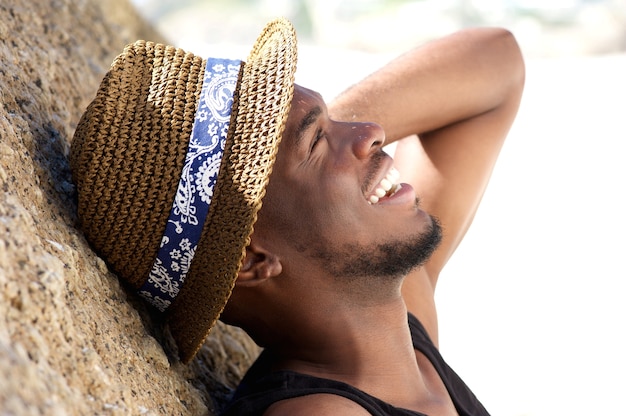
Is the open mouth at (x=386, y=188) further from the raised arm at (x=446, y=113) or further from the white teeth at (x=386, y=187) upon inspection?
the raised arm at (x=446, y=113)

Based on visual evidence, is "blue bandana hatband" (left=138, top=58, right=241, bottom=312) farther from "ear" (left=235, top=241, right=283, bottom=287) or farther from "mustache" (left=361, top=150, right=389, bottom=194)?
"mustache" (left=361, top=150, right=389, bottom=194)

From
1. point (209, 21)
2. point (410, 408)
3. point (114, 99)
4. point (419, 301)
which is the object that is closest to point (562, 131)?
point (419, 301)

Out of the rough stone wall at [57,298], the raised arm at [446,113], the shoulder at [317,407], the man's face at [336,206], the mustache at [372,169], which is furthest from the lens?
the raised arm at [446,113]

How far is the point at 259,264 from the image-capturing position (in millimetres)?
1964

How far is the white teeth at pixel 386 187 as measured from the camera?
6.89ft

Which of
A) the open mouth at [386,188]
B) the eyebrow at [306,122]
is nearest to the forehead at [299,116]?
the eyebrow at [306,122]

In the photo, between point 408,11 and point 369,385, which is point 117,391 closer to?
point 369,385

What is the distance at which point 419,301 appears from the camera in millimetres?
2615

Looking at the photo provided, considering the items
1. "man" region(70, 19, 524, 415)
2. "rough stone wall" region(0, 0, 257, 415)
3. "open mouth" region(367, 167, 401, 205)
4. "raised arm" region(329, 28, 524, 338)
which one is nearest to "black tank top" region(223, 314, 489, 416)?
A: "man" region(70, 19, 524, 415)

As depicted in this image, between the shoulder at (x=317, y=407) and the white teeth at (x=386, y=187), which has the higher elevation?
the white teeth at (x=386, y=187)

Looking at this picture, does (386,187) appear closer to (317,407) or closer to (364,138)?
(364,138)

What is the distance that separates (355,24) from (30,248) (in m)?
15.7

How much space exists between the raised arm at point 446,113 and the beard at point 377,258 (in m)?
0.56

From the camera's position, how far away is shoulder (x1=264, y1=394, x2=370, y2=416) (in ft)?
5.86
